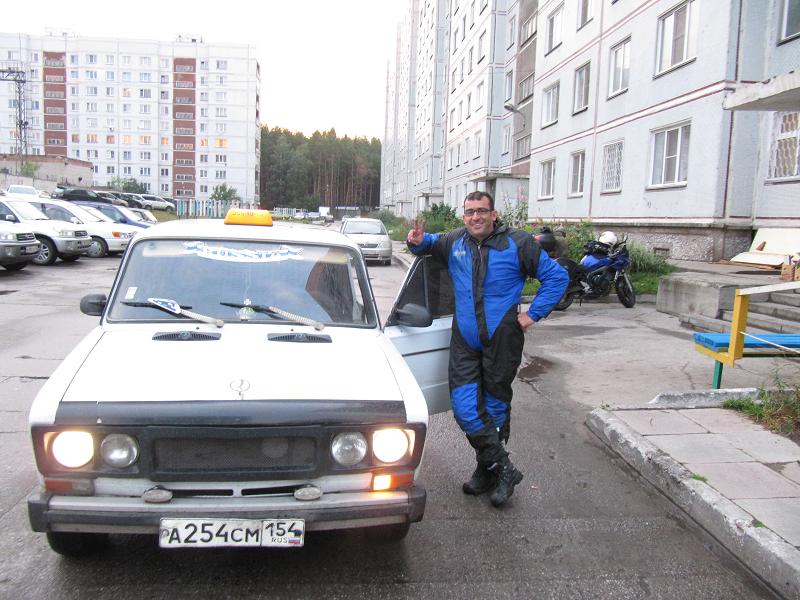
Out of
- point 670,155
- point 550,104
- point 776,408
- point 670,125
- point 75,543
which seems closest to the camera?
point 75,543

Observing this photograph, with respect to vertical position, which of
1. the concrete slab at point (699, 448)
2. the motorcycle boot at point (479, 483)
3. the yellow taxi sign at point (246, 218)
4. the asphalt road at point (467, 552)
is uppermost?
the yellow taxi sign at point (246, 218)

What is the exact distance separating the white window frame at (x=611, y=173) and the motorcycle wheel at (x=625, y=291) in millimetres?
7642

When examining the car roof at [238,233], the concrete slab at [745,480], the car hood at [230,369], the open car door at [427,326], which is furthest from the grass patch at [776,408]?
the car roof at [238,233]

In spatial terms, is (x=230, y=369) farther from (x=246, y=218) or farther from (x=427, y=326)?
(x=246, y=218)

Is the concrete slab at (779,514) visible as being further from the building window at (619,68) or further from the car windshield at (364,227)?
the car windshield at (364,227)

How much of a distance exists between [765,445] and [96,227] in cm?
2055

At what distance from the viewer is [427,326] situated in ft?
13.3

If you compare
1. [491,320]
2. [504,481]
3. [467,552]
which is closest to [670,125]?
[491,320]

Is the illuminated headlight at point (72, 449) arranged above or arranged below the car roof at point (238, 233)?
below

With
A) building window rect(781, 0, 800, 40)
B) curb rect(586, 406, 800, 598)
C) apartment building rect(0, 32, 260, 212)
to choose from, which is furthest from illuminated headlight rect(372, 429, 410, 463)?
apartment building rect(0, 32, 260, 212)

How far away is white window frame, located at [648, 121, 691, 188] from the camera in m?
15.8

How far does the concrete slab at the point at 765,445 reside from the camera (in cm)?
452

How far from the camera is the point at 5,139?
9550cm

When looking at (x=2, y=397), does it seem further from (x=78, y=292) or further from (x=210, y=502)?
(x=78, y=292)
